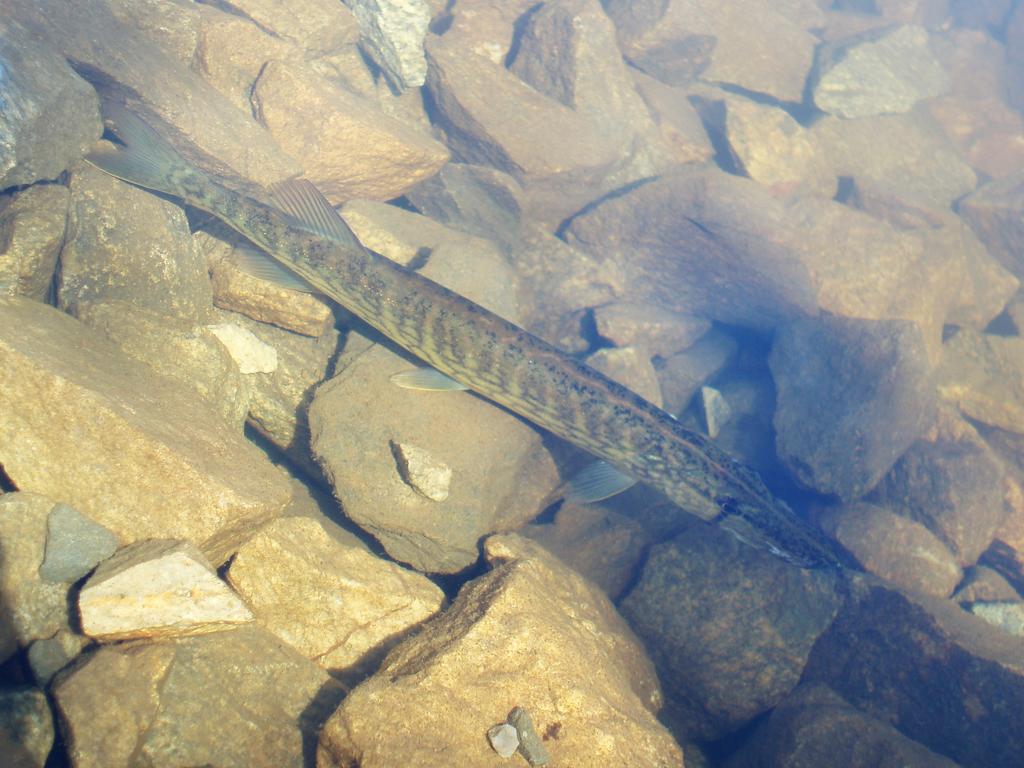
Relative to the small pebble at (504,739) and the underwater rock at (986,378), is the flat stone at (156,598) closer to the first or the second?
the small pebble at (504,739)

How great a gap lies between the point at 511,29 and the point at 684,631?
8.03 meters

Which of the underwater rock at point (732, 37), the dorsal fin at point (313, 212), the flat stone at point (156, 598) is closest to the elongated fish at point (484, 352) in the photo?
the dorsal fin at point (313, 212)

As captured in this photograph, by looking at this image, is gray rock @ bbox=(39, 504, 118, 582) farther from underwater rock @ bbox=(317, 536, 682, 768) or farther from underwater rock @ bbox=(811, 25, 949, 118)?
underwater rock @ bbox=(811, 25, 949, 118)

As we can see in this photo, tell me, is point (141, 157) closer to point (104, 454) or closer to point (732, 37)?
point (104, 454)

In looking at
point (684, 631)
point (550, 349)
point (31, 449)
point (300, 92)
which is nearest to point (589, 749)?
point (684, 631)

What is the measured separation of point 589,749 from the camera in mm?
2758

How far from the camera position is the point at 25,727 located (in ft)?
8.08

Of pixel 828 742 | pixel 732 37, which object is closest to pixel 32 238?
pixel 828 742

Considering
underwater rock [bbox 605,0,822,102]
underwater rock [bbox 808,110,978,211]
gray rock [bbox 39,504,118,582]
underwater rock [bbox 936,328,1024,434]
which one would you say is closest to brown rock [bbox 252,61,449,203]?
gray rock [bbox 39,504,118,582]

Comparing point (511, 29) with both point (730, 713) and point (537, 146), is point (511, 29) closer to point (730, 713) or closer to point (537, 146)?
point (537, 146)

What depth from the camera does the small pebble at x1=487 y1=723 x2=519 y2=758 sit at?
8.61 ft

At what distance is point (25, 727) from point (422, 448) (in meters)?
2.49

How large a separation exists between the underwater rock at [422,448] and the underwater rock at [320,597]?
55 centimetres

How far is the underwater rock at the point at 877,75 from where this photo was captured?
355 inches
